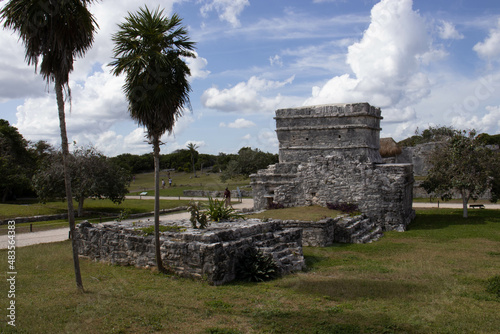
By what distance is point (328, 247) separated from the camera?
13.5 meters

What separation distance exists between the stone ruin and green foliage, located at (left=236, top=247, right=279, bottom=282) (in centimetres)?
914

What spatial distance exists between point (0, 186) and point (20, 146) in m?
6.41

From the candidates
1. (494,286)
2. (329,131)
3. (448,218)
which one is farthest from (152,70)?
(448,218)

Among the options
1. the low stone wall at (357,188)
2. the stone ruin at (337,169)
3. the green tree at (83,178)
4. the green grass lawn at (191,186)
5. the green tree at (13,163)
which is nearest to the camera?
the low stone wall at (357,188)

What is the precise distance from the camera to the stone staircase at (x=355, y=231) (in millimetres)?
14469

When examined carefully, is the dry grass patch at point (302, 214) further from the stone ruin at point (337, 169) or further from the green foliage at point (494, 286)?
the green foliage at point (494, 286)

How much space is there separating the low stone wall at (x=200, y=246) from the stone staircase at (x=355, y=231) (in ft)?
11.5

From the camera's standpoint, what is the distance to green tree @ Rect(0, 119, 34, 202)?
27.4 m

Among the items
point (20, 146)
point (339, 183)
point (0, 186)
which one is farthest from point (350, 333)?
point (20, 146)

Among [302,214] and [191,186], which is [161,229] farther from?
[191,186]

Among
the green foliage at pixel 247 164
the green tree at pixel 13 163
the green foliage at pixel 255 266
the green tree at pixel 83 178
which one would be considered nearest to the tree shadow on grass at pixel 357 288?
the green foliage at pixel 255 266

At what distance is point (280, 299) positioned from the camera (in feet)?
24.6

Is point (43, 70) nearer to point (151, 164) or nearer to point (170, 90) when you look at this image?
point (170, 90)

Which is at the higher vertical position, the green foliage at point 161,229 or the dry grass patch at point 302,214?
the green foliage at point 161,229
